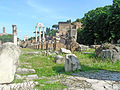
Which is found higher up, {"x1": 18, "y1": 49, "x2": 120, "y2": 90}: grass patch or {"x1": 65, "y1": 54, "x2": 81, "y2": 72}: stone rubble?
{"x1": 65, "y1": 54, "x2": 81, "y2": 72}: stone rubble

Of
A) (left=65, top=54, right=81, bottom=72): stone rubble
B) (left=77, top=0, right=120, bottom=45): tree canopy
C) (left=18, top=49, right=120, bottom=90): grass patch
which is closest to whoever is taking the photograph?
(left=18, top=49, right=120, bottom=90): grass patch

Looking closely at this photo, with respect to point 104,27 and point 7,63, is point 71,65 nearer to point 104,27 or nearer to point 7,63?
point 7,63

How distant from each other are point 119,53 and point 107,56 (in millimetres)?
973

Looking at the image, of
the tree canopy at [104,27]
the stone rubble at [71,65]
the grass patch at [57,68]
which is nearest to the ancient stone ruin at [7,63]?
the grass patch at [57,68]

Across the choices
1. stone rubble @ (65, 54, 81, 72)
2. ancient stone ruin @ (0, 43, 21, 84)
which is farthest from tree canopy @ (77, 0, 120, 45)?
ancient stone ruin @ (0, 43, 21, 84)

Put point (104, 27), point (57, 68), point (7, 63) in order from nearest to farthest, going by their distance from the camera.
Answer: point (7, 63) < point (57, 68) < point (104, 27)

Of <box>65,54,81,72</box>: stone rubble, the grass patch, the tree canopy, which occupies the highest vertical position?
the tree canopy

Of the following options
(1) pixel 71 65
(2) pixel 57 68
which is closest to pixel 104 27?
(2) pixel 57 68

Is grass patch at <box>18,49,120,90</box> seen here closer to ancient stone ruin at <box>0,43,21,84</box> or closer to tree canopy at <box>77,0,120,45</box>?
ancient stone ruin at <box>0,43,21,84</box>

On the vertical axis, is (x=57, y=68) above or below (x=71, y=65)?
below

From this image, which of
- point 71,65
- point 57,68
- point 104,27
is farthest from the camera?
point 104,27

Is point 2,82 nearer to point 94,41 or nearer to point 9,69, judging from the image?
point 9,69

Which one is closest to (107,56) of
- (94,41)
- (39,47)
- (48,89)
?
(48,89)

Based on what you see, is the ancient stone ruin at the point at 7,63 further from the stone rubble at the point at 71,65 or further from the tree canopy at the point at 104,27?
the tree canopy at the point at 104,27
